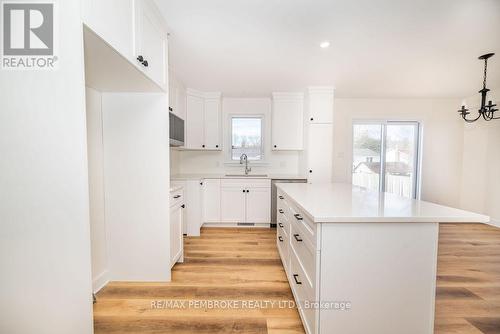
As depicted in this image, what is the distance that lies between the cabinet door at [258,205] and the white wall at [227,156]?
2.36 feet

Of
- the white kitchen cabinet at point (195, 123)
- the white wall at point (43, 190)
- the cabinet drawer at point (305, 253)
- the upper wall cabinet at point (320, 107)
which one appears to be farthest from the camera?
the white kitchen cabinet at point (195, 123)

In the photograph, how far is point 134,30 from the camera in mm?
1424

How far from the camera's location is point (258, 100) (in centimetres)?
424

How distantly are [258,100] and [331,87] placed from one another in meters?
1.37

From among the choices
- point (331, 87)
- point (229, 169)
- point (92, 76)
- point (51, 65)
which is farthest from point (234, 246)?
point (331, 87)

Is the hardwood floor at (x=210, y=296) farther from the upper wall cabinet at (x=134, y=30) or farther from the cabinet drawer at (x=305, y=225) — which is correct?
the upper wall cabinet at (x=134, y=30)

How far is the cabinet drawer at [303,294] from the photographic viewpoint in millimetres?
1268

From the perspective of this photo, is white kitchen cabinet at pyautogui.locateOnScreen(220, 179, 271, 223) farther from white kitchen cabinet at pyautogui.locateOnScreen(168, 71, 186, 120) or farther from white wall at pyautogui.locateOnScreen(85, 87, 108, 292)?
white wall at pyautogui.locateOnScreen(85, 87, 108, 292)

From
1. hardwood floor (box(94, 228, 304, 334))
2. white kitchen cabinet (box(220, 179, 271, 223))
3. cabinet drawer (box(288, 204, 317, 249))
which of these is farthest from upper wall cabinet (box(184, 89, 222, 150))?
cabinet drawer (box(288, 204, 317, 249))

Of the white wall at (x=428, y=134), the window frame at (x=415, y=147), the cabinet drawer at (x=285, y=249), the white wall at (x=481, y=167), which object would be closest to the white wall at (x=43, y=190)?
the cabinet drawer at (x=285, y=249)

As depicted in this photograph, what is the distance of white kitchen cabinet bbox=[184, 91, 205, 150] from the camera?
3.71 m

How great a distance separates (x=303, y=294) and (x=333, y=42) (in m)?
2.41

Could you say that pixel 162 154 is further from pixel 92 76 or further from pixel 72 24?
pixel 72 24

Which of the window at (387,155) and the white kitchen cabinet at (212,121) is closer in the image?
the white kitchen cabinet at (212,121)
